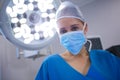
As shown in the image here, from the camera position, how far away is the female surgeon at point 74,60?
41.8 inches

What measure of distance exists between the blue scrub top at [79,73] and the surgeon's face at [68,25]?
0.46ft

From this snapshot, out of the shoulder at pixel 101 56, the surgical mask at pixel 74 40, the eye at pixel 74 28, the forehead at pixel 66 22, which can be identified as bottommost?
the shoulder at pixel 101 56

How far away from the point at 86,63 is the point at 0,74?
56.8 inches

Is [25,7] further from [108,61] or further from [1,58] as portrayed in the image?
[1,58]

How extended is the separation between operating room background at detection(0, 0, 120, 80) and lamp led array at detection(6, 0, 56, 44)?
10.0 inches

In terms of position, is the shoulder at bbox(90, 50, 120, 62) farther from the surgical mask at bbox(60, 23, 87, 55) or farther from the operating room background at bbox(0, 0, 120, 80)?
the operating room background at bbox(0, 0, 120, 80)

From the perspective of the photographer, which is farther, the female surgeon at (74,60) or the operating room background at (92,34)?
the operating room background at (92,34)

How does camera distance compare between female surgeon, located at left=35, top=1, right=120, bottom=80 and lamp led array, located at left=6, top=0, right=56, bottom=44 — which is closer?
female surgeon, located at left=35, top=1, right=120, bottom=80

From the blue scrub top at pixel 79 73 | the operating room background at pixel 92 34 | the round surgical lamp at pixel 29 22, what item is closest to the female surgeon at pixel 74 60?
the blue scrub top at pixel 79 73

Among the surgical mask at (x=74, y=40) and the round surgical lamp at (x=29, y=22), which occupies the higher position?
the round surgical lamp at (x=29, y=22)

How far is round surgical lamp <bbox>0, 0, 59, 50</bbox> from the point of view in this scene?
1.10 m

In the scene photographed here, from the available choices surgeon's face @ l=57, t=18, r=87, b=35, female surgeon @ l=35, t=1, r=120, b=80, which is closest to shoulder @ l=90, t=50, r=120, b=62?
female surgeon @ l=35, t=1, r=120, b=80

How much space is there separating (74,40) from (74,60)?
11 centimetres

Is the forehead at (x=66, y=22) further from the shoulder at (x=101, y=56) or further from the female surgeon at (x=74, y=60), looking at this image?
the shoulder at (x=101, y=56)
